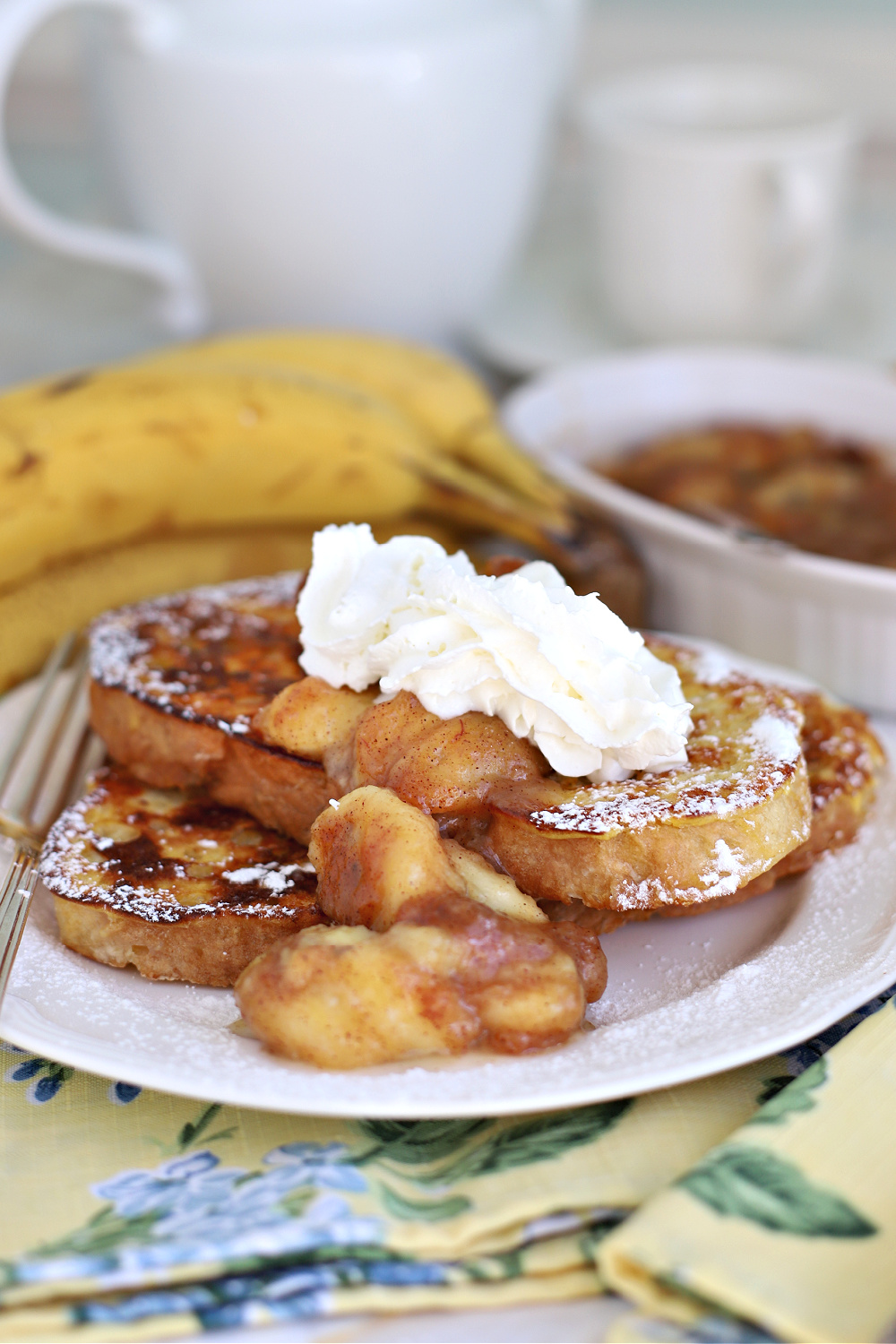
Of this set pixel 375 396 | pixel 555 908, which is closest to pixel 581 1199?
pixel 555 908

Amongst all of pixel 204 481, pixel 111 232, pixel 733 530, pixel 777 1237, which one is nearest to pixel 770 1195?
pixel 777 1237

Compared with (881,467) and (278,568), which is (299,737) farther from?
(881,467)

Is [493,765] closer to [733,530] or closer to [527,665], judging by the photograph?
[527,665]

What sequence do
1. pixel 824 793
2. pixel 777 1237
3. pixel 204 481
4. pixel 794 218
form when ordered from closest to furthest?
pixel 777 1237 → pixel 824 793 → pixel 204 481 → pixel 794 218

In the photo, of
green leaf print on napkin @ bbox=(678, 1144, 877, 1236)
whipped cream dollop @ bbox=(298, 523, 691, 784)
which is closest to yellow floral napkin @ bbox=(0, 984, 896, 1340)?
green leaf print on napkin @ bbox=(678, 1144, 877, 1236)

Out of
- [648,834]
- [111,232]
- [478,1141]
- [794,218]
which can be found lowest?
[478,1141]

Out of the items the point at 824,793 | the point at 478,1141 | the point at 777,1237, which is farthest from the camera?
the point at 824,793

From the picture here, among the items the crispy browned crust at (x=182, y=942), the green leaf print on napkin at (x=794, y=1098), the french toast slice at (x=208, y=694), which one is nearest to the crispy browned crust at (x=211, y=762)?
the french toast slice at (x=208, y=694)

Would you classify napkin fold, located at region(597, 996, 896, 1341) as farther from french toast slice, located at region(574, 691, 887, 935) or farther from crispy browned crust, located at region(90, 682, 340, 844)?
crispy browned crust, located at region(90, 682, 340, 844)

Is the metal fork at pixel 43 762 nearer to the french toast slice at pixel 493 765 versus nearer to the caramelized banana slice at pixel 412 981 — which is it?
the french toast slice at pixel 493 765
